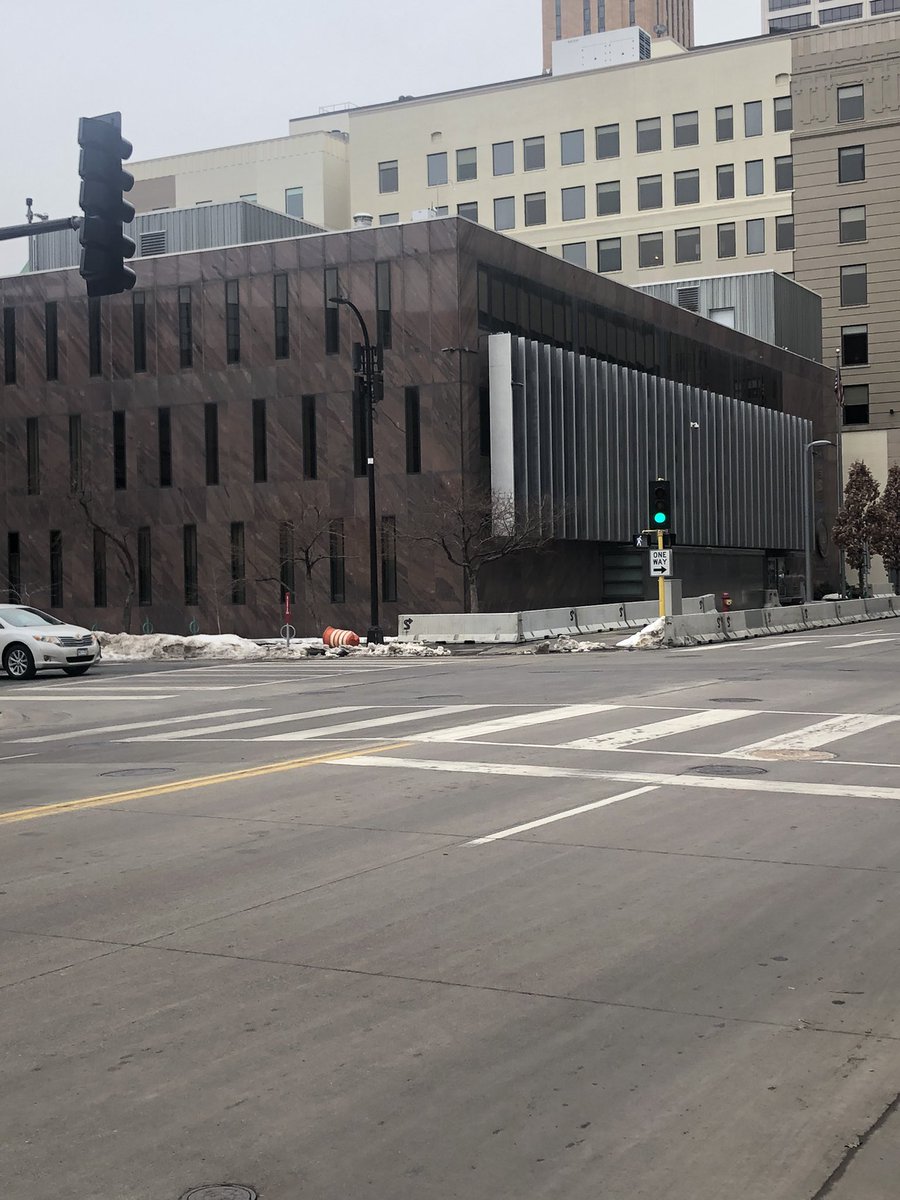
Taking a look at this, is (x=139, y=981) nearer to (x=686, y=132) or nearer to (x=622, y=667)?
(x=622, y=667)

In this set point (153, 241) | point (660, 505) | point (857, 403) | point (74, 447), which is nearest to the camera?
point (660, 505)

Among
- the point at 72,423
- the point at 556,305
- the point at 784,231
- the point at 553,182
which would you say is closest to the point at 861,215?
the point at 784,231

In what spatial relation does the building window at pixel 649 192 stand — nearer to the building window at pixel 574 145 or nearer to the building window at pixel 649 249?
the building window at pixel 649 249

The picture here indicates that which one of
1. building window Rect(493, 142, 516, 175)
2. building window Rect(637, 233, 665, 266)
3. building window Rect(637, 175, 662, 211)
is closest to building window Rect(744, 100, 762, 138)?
building window Rect(637, 175, 662, 211)

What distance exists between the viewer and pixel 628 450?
54969 mm

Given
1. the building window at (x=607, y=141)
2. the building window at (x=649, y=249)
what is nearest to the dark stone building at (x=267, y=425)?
the building window at (x=649, y=249)

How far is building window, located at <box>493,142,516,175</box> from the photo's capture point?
88.1 metres

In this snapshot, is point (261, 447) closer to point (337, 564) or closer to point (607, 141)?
point (337, 564)

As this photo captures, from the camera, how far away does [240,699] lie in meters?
23.2

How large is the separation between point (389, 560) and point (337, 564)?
6.60 ft

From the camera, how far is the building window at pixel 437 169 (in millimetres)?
89250

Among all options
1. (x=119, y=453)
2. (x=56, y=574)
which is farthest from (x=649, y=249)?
(x=56, y=574)

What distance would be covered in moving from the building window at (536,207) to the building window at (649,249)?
5988mm

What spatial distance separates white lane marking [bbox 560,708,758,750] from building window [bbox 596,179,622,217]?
2860 inches
